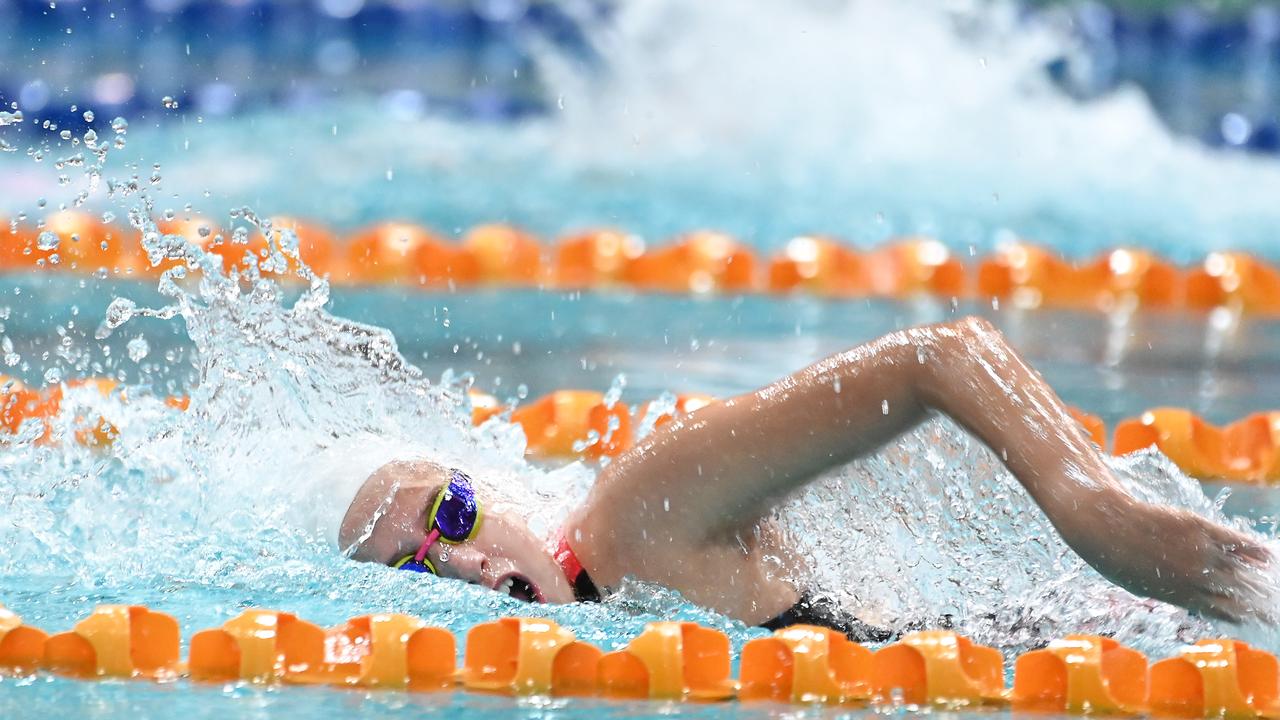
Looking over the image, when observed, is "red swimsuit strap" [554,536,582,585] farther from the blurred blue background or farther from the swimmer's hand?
the blurred blue background

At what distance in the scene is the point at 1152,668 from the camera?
2.04 metres

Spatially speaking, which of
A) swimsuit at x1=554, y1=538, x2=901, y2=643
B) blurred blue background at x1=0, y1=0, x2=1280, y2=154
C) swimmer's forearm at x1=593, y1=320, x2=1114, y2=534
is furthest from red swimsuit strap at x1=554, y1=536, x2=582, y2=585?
blurred blue background at x1=0, y1=0, x2=1280, y2=154

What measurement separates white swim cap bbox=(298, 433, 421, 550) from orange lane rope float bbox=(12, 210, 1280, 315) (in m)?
3.35

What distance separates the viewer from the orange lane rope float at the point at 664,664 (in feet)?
6.64

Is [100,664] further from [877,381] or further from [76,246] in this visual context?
[76,246]

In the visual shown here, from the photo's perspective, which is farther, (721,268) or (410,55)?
(410,55)

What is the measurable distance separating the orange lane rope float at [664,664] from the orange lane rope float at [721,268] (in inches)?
142

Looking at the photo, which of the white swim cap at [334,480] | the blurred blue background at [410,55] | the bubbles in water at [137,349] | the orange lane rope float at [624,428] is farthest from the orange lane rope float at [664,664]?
the blurred blue background at [410,55]

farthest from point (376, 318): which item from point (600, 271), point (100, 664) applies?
point (100, 664)

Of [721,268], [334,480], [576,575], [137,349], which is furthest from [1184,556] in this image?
[721,268]

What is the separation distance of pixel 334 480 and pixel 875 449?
80 centimetres

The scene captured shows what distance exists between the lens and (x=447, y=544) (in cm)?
224

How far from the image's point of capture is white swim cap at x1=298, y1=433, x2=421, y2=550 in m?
2.29

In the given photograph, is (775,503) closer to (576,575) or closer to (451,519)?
(576,575)
